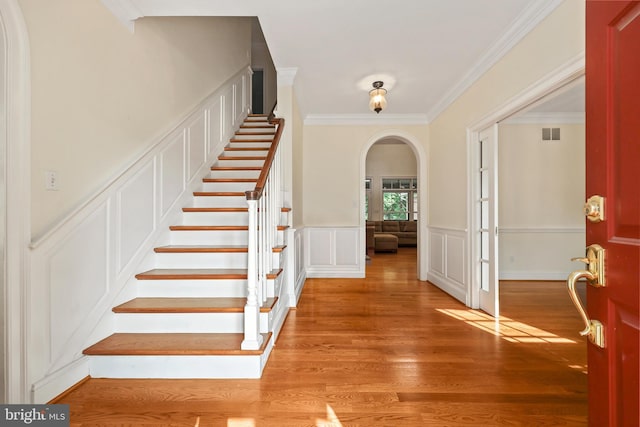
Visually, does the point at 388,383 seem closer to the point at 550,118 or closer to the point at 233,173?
the point at 233,173

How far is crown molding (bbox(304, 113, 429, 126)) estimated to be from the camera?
461 centimetres

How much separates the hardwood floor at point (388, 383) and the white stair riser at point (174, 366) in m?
0.05

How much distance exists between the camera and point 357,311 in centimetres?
312

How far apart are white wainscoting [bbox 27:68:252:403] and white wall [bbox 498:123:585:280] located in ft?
14.7

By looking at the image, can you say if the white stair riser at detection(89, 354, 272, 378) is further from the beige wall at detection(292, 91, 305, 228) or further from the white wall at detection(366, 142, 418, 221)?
the white wall at detection(366, 142, 418, 221)

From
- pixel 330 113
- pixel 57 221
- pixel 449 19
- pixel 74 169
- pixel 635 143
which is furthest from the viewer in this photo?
pixel 330 113

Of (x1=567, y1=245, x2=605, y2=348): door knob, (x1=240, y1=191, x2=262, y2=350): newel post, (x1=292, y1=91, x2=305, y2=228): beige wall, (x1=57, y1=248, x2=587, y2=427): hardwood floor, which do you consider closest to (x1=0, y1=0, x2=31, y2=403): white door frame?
(x1=57, y1=248, x2=587, y2=427): hardwood floor

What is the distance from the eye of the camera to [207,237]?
112 inches

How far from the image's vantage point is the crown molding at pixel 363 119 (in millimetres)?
4613

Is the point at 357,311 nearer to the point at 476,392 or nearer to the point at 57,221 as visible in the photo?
the point at 476,392

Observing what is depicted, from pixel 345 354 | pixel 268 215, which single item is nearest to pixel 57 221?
pixel 268 215

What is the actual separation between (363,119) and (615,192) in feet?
13.5

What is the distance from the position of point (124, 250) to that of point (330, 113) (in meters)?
3.35
